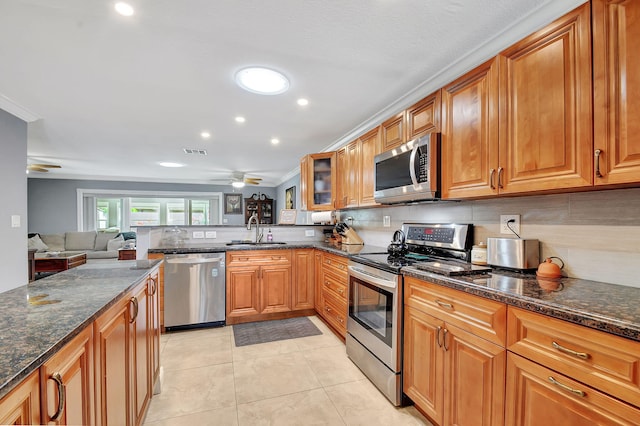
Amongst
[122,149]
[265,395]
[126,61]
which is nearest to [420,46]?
[126,61]

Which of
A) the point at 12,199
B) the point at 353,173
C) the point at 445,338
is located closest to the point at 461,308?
the point at 445,338

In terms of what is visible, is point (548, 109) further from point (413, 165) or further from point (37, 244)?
point (37, 244)

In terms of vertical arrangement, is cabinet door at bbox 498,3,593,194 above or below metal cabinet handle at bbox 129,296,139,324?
above

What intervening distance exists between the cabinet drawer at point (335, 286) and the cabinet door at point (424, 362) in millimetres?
957

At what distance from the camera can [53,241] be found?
6.56 meters

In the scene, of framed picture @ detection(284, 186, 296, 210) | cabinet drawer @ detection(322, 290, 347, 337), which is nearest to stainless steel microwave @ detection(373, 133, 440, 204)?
cabinet drawer @ detection(322, 290, 347, 337)

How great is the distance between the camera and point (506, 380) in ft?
3.93

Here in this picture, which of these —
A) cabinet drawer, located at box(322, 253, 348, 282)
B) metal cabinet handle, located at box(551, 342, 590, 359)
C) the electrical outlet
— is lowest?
cabinet drawer, located at box(322, 253, 348, 282)

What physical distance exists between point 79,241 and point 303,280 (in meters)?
6.28

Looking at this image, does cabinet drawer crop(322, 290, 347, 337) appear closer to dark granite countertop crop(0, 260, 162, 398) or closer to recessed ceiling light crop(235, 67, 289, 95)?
dark granite countertop crop(0, 260, 162, 398)

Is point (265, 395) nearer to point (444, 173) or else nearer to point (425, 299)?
point (425, 299)

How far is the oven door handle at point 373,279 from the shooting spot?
1855 mm

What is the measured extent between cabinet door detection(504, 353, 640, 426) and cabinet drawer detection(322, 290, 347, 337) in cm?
161

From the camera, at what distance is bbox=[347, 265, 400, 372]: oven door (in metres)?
1.85
